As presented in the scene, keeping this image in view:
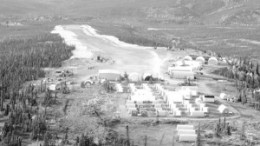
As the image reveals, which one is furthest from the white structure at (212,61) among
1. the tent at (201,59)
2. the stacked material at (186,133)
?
the stacked material at (186,133)

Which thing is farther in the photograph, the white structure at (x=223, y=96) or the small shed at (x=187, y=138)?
the white structure at (x=223, y=96)

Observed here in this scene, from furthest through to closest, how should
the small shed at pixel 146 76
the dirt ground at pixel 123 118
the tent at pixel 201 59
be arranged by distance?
the tent at pixel 201 59 < the small shed at pixel 146 76 < the dirt ground at pixel 123 118

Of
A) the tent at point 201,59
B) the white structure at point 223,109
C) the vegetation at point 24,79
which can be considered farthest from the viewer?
the tent at point 201,59

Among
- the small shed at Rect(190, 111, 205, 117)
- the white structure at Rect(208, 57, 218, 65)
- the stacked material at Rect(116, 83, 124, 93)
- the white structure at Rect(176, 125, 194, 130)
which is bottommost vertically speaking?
the white structure at Rect(176, 125, 194, 130)

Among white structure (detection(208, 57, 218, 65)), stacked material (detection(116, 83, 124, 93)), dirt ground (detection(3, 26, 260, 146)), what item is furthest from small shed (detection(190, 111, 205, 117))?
white structure (detection(208, 57, 218, 65))

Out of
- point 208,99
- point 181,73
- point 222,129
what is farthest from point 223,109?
point 181,73

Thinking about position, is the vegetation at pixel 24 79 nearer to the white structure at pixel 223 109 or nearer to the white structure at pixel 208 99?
the white structure at pixel 208 99

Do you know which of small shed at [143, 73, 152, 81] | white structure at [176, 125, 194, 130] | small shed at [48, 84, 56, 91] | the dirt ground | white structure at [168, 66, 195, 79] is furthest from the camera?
white structure at [168, 66, 195, 79]

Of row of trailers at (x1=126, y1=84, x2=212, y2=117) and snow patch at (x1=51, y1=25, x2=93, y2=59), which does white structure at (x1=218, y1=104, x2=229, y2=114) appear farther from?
snow patch at (x1=51, y1=25, x2=93, y2=59)

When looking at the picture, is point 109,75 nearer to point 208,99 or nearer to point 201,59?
point 208,99
